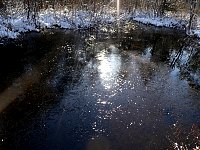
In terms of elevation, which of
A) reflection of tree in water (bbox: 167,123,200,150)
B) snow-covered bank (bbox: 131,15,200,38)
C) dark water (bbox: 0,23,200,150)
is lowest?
reflection of tree in water (bbox: 167,123,200,150)

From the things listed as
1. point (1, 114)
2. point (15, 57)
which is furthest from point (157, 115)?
point (15, 57)

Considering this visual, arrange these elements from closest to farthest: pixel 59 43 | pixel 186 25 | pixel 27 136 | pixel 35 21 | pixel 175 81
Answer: pixel 27 136, pixel 175 81, pixel 59 43, pixel 35 21, pixel 186 25

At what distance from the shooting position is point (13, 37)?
3178cm

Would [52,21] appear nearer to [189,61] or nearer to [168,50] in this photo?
[168,50]

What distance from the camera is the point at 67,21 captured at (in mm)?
37875

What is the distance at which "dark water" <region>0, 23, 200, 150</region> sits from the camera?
57.6ft

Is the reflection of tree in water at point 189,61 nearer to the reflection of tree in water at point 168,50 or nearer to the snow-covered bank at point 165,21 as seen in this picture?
the reflection of tree in water at point 168,50

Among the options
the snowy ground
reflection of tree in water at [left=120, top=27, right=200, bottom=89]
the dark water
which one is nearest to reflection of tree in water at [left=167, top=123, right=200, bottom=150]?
the dark water

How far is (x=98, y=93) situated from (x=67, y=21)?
17316 mm

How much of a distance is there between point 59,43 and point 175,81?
1166 cm

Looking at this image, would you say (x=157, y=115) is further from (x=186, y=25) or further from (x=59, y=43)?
(x=186, y=25)

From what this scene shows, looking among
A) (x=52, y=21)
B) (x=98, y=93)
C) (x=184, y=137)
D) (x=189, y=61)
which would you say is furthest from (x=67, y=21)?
(x=184, y=137)

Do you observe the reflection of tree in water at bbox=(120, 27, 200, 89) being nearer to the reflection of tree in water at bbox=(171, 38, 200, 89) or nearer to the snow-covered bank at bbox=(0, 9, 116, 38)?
the reflection of tree in water at bbox=(171, 38, 200, 89)

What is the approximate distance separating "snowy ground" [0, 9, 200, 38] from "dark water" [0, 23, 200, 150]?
2.04 metres
